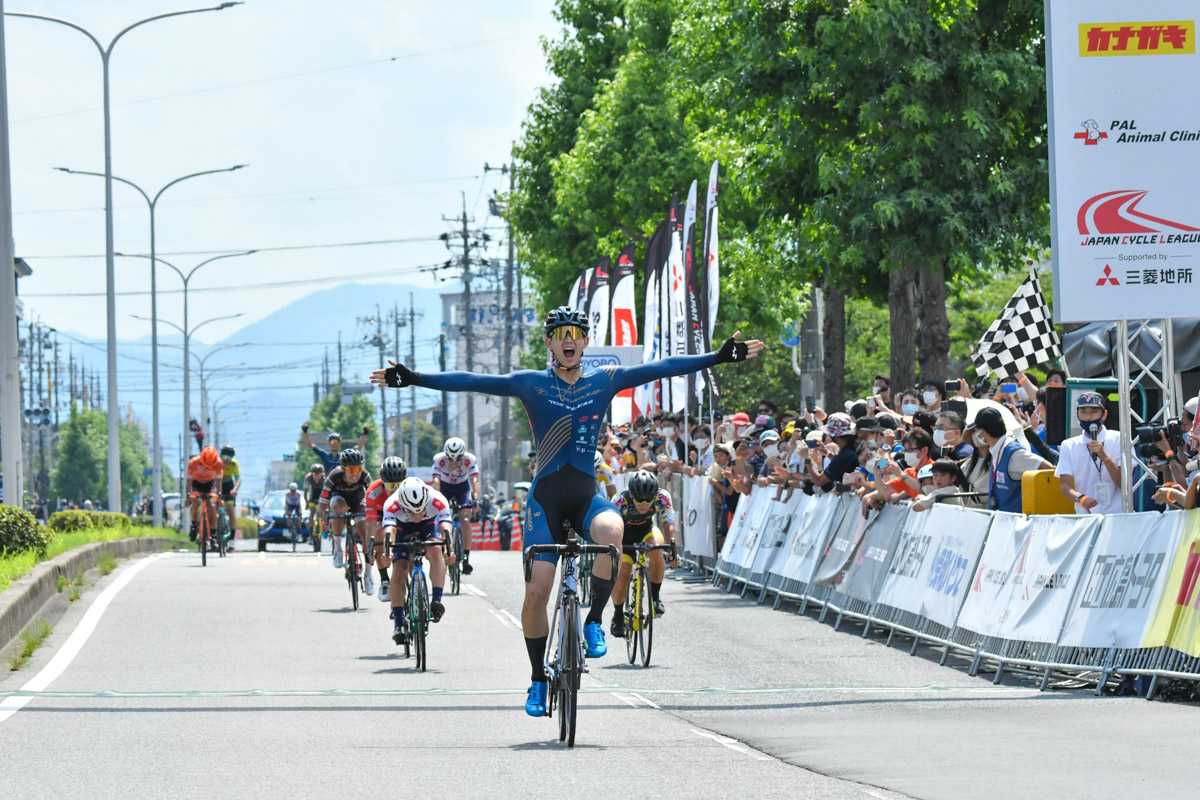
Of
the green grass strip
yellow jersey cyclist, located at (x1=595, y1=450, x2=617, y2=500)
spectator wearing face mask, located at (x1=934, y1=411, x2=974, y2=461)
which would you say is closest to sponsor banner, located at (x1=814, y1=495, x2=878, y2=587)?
spectator wearing face mask, located at (x1=934, y1=411, x2=974, y2=461)

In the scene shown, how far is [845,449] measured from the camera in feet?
61.4

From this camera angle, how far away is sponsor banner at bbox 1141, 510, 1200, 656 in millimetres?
11547

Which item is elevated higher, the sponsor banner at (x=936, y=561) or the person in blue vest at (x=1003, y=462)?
the person in blue vest at (x=1003, y=462)

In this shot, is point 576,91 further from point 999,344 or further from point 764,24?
point 999,344

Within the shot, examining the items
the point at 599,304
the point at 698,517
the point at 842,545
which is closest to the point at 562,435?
the point at 842,545

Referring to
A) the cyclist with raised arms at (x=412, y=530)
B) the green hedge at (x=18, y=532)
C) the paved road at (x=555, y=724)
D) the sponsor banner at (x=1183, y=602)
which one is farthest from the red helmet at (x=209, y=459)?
the sponsor banner at (x=1183, y=602)

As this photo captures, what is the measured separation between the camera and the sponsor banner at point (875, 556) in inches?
645

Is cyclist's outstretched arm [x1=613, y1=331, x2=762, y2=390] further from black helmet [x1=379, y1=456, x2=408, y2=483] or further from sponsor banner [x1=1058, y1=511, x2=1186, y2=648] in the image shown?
black helmet [x1=379, y1=456, x2=408, y2=483]

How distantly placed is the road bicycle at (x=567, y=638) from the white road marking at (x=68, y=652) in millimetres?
3415

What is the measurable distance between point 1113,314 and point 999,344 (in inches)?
277

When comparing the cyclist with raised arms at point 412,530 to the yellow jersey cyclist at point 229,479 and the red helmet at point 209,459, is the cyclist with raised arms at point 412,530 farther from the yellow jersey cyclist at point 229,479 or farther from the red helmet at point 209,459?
the yellow jersey cyclist at point 229,479

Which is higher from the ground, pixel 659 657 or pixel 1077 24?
pixel 1077 24

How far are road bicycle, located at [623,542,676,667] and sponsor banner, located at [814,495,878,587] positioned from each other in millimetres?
2553

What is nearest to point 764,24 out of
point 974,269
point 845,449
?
point 974,269
